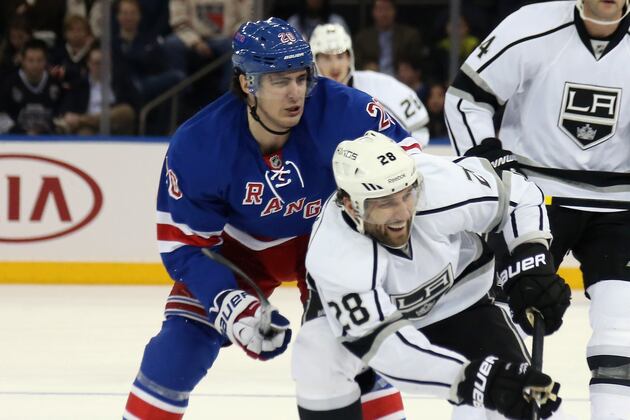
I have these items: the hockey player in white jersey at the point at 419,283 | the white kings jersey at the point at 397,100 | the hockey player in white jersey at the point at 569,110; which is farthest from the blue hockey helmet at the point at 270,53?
the white kings jersey at the point at 397,100

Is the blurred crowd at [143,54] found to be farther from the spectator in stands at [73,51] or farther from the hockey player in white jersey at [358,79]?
the hockey player in white jersey at [358,79]

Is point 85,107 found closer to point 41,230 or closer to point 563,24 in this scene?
point 41,230

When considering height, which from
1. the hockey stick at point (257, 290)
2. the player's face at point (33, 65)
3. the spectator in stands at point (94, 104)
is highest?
the hockey stick at point (257, 290)

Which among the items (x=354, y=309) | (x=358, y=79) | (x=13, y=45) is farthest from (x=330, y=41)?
(x=354, y=309)

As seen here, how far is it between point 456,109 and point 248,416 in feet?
3.87

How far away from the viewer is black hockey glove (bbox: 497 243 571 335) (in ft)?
10.2

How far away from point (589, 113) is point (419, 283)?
945 millimetres

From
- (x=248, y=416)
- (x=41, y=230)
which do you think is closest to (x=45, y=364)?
(x=248, y=416)

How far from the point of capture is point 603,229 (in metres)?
3.73

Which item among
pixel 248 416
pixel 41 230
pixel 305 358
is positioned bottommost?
pixel 41 230

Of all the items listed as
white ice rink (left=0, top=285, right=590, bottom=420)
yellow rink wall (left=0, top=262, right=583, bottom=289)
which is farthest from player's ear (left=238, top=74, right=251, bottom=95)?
yellow rink wall (left=0, top=262, right=583, bottom=289)

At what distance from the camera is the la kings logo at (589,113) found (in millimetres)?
3764

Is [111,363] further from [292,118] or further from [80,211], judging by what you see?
[292,118]

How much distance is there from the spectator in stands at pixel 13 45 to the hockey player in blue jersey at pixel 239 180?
12.4ft
